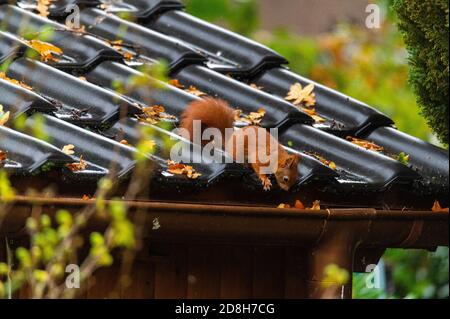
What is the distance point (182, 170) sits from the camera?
3988 mm

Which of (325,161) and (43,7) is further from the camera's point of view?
(43,7)

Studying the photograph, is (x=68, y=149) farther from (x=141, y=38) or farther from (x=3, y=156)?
(x=141, y=38)

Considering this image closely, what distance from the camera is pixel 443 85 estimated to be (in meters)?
4.26

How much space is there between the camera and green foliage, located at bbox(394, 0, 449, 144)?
406 cm

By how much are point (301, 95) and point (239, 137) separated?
34.1 inches

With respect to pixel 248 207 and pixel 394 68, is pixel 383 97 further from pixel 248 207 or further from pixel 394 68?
pixel 248 207

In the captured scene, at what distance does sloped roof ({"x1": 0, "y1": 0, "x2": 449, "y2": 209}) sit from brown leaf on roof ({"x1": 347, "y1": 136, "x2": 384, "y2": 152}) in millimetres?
38

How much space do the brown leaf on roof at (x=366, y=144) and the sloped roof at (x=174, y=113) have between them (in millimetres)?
38

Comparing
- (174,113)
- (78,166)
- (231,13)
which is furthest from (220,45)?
(231,13)

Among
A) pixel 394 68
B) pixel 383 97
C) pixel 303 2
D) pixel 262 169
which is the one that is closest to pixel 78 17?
pixel 262 169

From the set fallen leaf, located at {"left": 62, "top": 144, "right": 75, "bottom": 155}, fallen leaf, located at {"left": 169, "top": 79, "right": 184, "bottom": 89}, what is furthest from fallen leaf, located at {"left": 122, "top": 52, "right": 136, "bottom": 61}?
fallen leaf, located at {"left": 62, "top": 144, "right": 75, "bottom": 155}

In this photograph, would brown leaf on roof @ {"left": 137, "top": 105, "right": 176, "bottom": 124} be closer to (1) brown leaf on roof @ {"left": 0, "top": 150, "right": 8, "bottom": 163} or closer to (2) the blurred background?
(1) brown leaf on roof @ {"left": 0, "top": 150, "right": 8, "bottom": 163}

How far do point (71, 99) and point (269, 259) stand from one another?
1.07 metres
